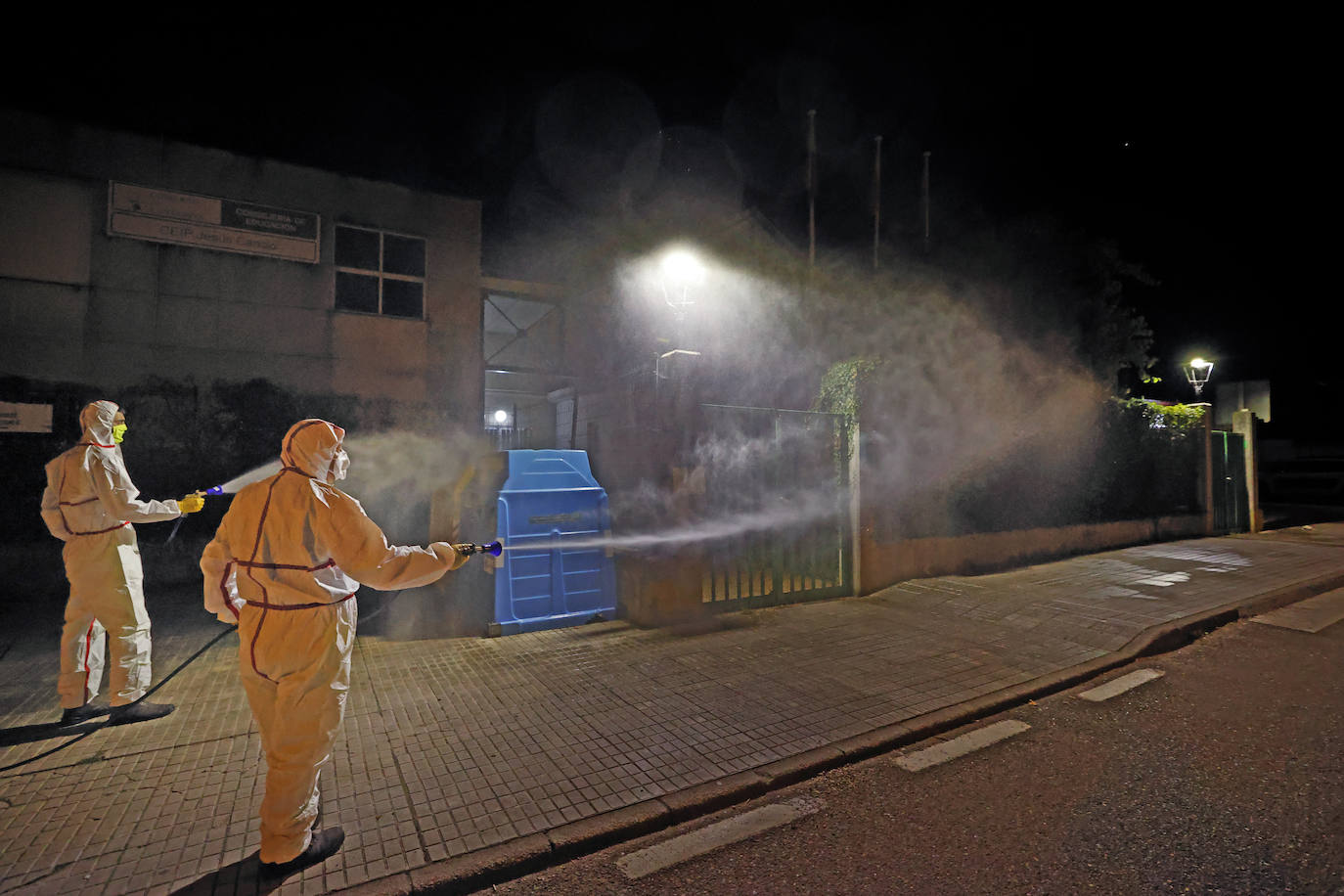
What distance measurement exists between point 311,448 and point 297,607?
71cm

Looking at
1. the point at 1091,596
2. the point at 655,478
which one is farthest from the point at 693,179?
the point at 1091,596

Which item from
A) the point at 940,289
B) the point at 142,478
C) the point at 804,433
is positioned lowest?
the point at 142,478

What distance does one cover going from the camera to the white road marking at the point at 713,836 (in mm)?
2771

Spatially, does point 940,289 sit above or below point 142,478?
above

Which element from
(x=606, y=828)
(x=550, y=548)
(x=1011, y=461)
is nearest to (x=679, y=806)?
(x=606, y=828)

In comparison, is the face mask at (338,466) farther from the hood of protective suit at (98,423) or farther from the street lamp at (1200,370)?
the street lamp at (1200,370)

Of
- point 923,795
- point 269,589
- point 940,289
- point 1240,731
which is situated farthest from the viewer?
point 940,289

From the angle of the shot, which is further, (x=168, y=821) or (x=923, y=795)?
(x=923, y=795)

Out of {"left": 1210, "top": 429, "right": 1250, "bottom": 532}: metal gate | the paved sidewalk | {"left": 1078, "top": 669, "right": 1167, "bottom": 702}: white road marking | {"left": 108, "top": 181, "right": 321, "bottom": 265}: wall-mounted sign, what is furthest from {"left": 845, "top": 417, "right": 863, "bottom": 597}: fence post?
{"left": 1210, "top": 429, "right": 1250, "bottom": 532}: metal gate

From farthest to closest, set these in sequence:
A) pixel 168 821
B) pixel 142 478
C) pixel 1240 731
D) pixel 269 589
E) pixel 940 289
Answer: pixel 940 289 < pixel 142 478 < pixel 1240 731 < pixel 168 821 < pixel 269 589

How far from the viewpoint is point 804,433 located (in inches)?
312

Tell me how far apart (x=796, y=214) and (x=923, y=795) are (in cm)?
1178

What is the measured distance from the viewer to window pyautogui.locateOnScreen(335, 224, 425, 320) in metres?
9.88

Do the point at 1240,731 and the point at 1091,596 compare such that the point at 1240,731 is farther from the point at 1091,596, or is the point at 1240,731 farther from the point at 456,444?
the point at 456,444
